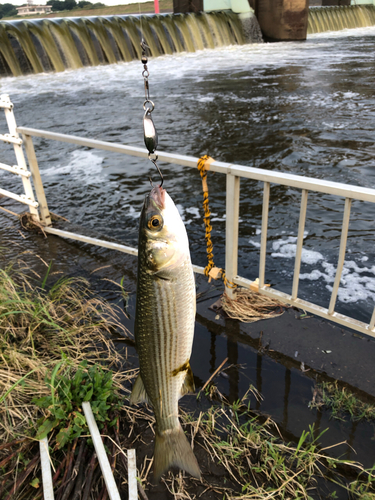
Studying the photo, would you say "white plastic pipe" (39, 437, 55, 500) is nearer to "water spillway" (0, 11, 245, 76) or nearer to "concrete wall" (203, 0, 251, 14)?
"water spillway" (0, 11, 245, 76)

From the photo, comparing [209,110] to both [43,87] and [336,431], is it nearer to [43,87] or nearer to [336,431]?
[43,87]

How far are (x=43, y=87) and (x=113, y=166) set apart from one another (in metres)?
9.91

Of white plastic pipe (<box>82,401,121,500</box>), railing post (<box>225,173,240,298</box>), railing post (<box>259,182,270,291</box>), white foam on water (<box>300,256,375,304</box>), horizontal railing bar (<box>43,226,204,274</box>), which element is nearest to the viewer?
white plastic pipe (<box>82,401,121,500</box>)

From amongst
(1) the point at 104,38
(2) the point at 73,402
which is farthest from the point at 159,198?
(1) the point at 104,38

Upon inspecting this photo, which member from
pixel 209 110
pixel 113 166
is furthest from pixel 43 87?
pixel 113 166

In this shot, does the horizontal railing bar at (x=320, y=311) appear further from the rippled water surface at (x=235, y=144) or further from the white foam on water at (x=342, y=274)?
the white foam on water at (x=342, y=274)

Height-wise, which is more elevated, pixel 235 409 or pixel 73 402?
pixel 73 402

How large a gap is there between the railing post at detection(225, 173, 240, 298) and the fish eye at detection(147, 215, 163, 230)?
187 centimetres

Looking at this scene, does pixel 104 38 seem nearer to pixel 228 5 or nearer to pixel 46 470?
pixel 228 5

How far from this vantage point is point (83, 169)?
9586 mm

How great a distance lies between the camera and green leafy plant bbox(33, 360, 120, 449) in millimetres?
2487

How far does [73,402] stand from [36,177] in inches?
141

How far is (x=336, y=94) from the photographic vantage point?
14.2m

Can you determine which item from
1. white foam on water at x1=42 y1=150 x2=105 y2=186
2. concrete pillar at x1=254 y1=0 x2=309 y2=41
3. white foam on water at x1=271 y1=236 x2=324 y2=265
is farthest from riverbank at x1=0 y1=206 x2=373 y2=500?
concrete pillar at x1=254 y1=0 x2=309 y2=41
